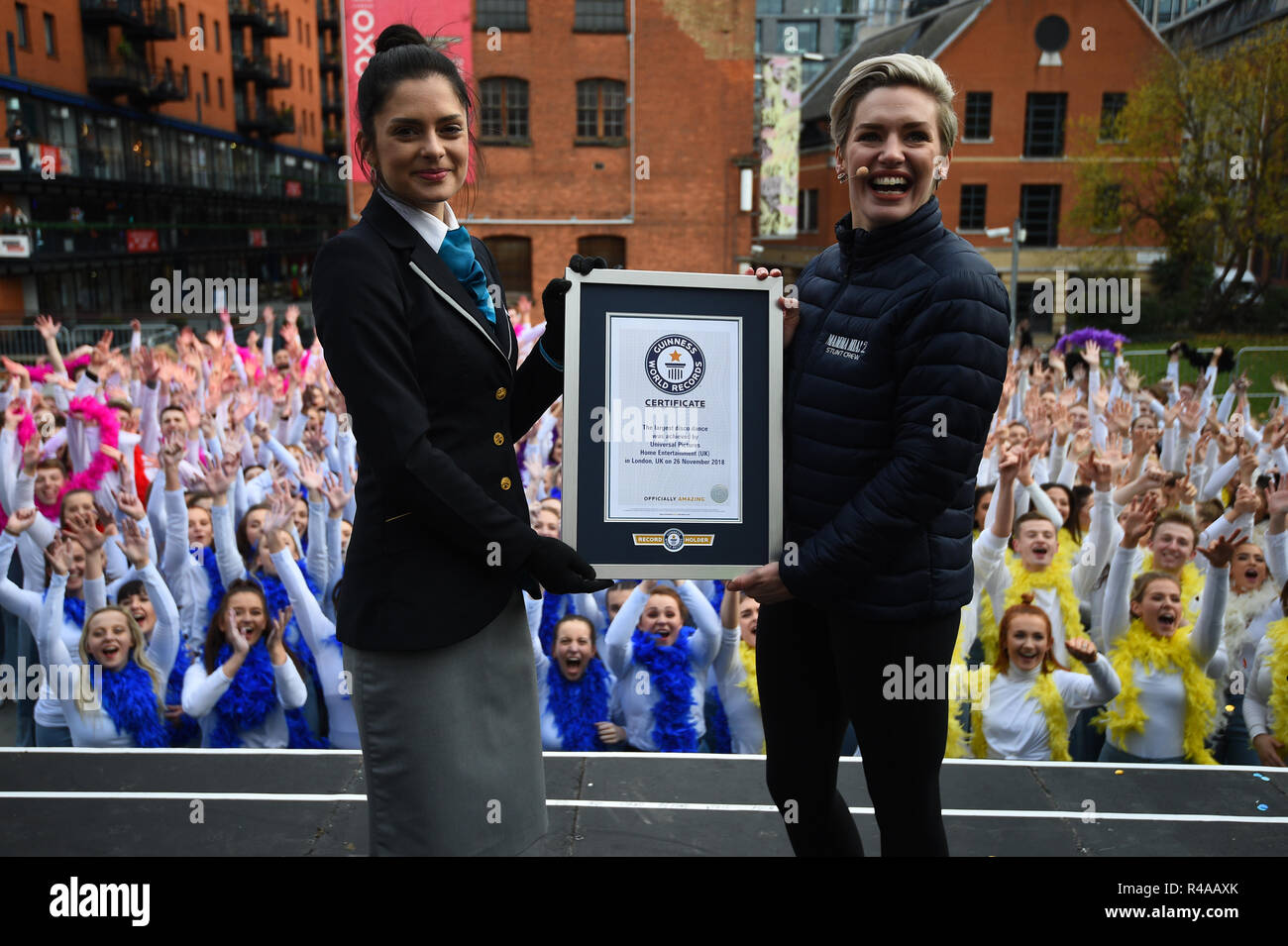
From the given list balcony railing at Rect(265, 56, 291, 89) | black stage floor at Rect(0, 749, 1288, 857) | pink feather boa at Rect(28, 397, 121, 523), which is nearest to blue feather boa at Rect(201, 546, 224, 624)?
pink feather boa at Rect(28, 397, 121, 523)

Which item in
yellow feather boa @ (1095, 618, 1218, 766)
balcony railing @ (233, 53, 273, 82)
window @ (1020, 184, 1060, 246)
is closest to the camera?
yellow feather boa @ (1095, 618, 1218, 766)

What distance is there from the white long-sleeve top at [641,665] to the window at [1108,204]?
90.6 ft

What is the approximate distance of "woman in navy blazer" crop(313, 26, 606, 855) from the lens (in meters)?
2.10

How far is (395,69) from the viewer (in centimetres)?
218

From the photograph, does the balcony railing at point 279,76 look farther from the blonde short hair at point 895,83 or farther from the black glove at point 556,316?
the blonde short hair at point 895,83

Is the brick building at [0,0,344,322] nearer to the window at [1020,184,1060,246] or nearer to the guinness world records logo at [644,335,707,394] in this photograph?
the guinness world records logo at [644,335,707,394]

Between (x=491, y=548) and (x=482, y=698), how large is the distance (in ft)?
1.15

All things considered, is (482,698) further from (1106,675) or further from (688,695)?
(1106,675)

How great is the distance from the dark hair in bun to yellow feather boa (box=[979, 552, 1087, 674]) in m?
3.54

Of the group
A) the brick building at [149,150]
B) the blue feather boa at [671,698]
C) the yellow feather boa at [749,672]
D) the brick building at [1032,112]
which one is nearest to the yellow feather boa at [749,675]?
the yellow feather boa at [749,672]

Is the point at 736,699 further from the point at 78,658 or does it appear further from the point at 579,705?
the point at 78,658

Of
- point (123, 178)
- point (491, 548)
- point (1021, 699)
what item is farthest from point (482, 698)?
point (123, 178)

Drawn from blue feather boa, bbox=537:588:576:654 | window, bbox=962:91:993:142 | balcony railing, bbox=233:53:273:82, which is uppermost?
balcony railing, bbox=233:53:273:82

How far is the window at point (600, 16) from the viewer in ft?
78.9
